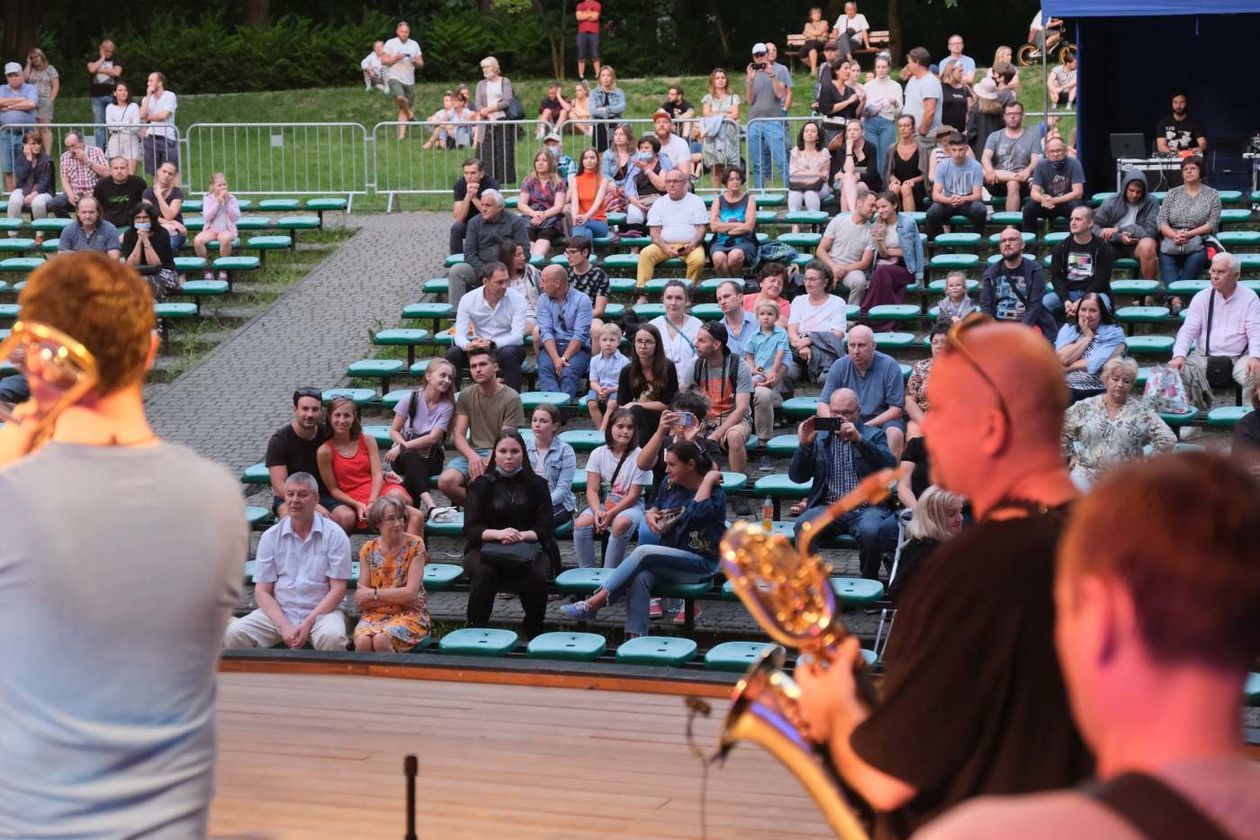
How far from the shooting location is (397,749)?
5906 millimetres

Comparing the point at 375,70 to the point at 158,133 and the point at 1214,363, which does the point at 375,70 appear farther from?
the point at 1214,363

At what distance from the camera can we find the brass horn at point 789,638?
2428 millimetres

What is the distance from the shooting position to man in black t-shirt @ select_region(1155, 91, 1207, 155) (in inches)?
570

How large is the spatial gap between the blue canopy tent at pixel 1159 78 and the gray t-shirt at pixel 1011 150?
3.85ft

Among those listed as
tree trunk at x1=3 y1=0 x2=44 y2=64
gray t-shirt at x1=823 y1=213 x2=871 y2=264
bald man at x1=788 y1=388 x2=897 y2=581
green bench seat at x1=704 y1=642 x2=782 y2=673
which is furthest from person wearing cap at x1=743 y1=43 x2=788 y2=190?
tree trunk at x1=3 y1=0 x2=44 y2=64

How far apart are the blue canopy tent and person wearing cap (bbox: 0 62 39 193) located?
10626mm

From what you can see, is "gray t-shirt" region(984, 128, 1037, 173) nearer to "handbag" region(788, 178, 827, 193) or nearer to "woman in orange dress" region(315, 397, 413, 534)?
"handbag" region(788, 178, 827, 193)

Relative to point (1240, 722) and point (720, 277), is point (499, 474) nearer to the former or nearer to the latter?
point (720, 277)

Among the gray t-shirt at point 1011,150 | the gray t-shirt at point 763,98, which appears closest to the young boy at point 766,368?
the gray t-shirt at point 1011,150

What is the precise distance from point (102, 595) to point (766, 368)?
8688 millimetres

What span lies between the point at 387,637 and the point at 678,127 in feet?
33.1

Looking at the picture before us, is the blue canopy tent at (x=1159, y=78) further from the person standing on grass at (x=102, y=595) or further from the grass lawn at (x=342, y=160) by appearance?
the person standing on grass at (x=102, y=595)

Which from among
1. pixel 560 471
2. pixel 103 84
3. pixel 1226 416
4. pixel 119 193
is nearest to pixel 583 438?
pixel 560 471

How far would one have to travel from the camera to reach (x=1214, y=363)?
1065 cm
